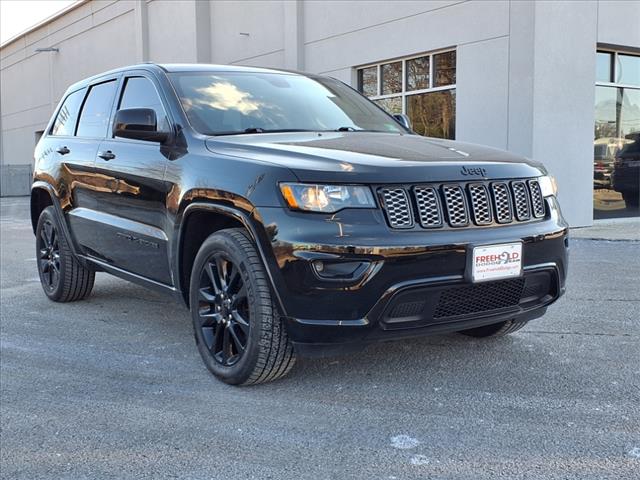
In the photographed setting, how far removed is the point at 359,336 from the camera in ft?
10.7

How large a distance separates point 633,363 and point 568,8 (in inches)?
336

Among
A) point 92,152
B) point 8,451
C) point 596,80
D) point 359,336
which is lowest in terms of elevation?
point 8,451

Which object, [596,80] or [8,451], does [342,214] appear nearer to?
[8,451]

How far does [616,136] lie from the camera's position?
1272 cm

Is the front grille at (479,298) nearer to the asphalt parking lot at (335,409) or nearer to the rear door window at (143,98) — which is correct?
the asphalt parking lot at (335,409)

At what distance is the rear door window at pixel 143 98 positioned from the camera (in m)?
4.36

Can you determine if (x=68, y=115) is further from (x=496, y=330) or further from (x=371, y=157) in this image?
(x=496, y=330)

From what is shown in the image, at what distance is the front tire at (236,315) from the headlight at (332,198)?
1.45ft

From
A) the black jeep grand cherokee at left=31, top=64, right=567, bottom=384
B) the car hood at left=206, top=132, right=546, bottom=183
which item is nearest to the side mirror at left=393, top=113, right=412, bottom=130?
the black jeep grand cherokee at left=31, top=64, right=567, bottom=384

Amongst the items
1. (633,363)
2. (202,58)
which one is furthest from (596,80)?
(202,58)

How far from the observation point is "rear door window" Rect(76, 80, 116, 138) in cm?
524

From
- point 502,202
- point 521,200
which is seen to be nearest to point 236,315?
point 502,202

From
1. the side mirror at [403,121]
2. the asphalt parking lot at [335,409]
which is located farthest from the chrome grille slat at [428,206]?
the side mirror at [403,121]

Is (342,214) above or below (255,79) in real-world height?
below
